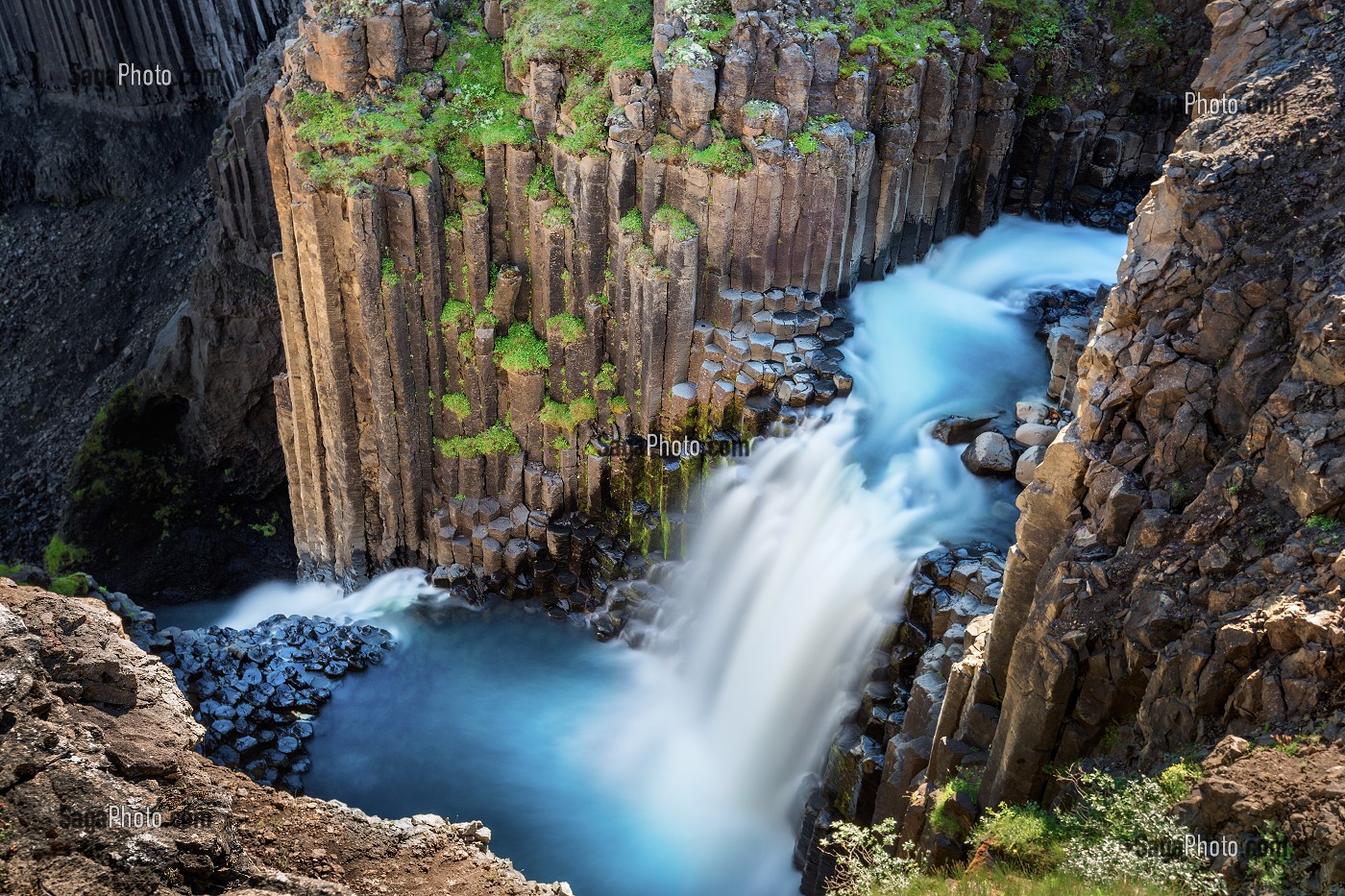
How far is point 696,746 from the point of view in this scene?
58.2ft

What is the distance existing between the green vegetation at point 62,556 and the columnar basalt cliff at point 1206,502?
24.1m

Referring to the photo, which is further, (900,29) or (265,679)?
(900,29)

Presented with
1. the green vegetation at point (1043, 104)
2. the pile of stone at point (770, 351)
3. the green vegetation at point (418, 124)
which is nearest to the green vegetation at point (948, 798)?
the pile of stone at point (770, 351)

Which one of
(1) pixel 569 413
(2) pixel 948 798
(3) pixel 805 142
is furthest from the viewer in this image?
(1) pixel 569 413

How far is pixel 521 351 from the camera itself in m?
21.4

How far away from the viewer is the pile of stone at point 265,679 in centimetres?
1817

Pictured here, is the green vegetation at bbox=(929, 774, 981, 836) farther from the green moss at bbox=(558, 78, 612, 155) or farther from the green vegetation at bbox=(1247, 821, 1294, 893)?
the green moss at bbox=(558, 78, 612, 155)

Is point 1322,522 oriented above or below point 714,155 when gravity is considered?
below

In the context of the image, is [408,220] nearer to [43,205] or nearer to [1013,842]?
[1013,842]

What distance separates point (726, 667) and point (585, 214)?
8520mm

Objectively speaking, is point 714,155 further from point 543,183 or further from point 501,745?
point 501,745

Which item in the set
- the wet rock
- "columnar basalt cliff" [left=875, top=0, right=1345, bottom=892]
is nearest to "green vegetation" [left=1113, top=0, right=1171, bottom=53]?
the wet rock

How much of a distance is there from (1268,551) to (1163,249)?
3.41 metres

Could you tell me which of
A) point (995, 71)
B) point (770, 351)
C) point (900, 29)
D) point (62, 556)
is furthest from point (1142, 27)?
point (62, 556)
